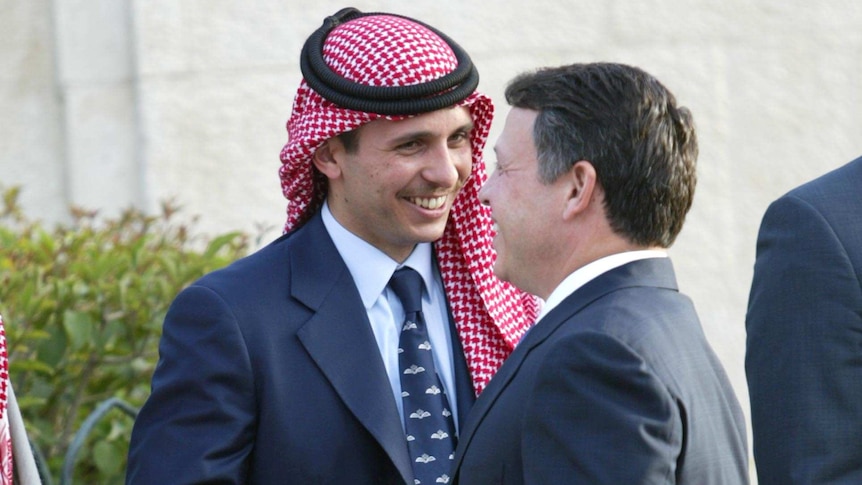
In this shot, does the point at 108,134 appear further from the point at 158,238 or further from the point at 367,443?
the point at 367,443

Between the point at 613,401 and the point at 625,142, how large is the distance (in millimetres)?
435

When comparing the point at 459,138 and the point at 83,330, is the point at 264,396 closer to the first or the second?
the point at 459,138

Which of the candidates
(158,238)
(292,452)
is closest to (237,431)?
(292,452)

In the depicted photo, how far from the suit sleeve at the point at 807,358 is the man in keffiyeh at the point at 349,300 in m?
0.70

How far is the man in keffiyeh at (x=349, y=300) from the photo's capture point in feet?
8.54

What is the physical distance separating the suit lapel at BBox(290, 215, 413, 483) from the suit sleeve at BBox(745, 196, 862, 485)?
Answer: 72 centimetres

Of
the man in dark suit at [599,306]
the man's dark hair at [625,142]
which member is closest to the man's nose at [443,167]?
the man in dark suit at [599,306]

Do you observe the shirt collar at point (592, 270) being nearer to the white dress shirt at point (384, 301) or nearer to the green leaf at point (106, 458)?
the white dress shirt at point (384, 301)

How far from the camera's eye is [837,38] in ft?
19.1

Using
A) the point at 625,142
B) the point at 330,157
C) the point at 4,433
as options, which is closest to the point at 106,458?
the point at 4,433

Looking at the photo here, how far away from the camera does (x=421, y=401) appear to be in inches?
107

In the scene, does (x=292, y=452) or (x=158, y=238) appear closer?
(x=292, y=452)

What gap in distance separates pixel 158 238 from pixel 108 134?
1223 millimetres

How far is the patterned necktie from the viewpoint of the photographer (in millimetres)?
2680
